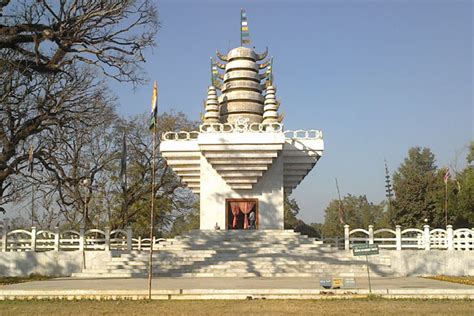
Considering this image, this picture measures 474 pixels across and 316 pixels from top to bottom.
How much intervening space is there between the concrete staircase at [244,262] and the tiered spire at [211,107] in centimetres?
973

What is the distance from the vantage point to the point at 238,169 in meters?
27.9

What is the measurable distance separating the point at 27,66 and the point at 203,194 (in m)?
13.8

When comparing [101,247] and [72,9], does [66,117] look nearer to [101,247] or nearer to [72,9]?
[72,9]

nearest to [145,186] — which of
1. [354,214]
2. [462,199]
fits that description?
[462,199]

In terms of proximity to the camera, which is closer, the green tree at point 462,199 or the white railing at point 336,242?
the white railing at point 336,242

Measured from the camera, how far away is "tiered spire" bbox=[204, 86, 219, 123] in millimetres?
32781

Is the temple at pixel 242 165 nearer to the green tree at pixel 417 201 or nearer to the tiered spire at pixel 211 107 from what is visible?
the tiered spire at pixel 211 107

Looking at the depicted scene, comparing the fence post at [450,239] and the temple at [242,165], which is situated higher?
the temple at [242,165]

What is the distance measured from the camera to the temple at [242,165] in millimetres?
27344

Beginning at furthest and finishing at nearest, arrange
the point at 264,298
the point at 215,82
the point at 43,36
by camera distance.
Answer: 1. the point at 215,82
2. the point at 43,36
3. the point at 264,298

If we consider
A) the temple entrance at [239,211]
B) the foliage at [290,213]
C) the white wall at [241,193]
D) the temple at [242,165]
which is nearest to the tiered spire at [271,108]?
the temple at [242,165]

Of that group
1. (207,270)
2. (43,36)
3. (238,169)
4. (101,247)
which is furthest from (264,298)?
(238,169)

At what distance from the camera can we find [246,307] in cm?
1168

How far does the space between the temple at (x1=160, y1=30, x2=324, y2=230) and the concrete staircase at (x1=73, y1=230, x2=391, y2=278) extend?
3730 millimetres
